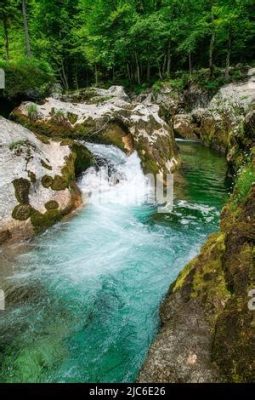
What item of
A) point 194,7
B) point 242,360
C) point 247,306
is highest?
point 194,7

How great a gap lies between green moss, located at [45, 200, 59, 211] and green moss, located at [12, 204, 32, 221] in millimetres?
519

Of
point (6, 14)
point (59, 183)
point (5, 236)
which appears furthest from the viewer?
point (6, 14)

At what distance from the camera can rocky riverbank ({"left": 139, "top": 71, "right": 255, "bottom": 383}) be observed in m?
3.26

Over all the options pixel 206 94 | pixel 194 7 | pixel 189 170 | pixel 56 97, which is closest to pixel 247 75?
pixel 206 94

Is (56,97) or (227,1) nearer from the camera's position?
(56,97)

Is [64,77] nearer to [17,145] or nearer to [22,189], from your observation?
[17,145]

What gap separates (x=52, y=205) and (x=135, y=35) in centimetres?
2876

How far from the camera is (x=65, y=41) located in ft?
113

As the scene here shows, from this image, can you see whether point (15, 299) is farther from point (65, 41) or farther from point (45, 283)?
point (65, 41)

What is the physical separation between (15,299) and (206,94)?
24.9 metres

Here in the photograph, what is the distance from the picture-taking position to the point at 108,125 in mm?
12844

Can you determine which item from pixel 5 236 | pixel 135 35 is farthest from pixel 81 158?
pixel 135 35

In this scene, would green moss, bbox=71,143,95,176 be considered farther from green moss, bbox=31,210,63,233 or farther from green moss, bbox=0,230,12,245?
green moss, bbox=0,230,12,245

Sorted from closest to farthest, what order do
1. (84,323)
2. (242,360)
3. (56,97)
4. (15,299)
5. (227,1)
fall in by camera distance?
A: (242,360), (84,323), (15,299), (56,97), (227,1)
